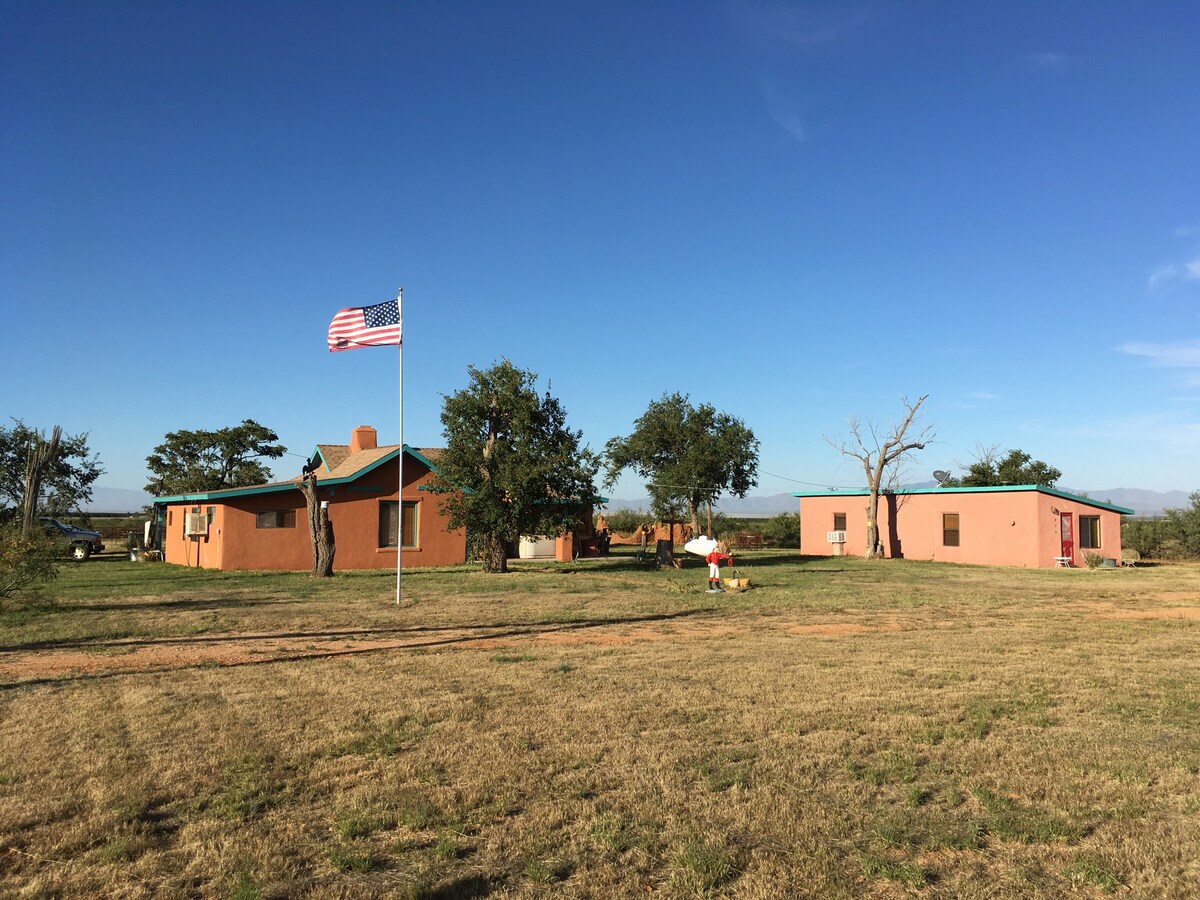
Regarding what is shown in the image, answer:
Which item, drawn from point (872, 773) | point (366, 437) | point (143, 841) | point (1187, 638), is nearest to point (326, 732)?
point (143, 841)

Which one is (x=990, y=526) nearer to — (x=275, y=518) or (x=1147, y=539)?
(x=1147, y=539)

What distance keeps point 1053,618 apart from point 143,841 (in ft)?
45.1

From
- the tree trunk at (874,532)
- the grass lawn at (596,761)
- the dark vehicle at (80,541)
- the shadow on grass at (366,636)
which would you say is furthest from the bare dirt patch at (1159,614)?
the dark vehicle at (80,541)

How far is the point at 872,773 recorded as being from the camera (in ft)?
18.1

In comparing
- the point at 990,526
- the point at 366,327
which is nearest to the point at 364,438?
the point at 366,327

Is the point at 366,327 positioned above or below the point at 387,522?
above

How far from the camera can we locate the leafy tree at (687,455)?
4334 cm

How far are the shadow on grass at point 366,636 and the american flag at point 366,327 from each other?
21.6 ft

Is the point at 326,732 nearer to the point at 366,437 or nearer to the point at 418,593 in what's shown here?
the point at 418,593

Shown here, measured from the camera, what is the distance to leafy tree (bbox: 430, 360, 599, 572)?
77.2ft

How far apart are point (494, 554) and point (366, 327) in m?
8.93

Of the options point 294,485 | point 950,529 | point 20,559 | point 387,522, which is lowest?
point 20,559

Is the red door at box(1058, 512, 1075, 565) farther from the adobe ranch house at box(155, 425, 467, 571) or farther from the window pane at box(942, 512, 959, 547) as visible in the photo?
the adobe ranch house at box(155, 425, 467, 571)

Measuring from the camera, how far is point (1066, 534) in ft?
99.8
